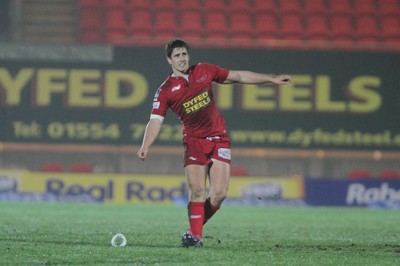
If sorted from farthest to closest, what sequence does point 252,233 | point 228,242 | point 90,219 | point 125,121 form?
point 125,121
point 90,219
point 252,233
point 228,242

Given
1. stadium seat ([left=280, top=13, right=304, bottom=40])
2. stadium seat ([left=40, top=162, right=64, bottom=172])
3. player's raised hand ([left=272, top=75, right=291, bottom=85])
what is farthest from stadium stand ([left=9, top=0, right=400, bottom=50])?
player's raised hand ([left=272, top=75, right=291, bottom=85])

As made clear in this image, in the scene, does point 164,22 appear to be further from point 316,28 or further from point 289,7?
point 316,28

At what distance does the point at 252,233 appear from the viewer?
37.7ft

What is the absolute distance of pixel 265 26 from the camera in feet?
70.8

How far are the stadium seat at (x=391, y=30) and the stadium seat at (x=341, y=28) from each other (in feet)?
2.27

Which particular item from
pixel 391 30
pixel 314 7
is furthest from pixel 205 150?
pixel 391 30

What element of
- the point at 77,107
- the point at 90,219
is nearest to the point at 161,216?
the point at 90,219

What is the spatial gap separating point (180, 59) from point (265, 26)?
12.8m

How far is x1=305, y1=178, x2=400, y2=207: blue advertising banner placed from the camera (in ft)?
65.9

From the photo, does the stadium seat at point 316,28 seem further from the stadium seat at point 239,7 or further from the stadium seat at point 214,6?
the stadium seat at point 214,6

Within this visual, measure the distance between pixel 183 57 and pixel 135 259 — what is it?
213cm

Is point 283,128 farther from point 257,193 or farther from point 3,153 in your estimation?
point 3,153

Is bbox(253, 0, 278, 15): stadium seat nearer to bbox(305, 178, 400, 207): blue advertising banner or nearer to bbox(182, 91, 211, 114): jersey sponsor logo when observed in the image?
bbox(305, 178, 400, 207): blue advertising banner

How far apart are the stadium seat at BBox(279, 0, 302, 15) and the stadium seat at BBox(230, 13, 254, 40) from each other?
0.75 m
